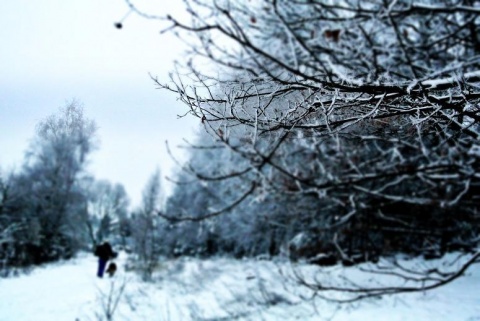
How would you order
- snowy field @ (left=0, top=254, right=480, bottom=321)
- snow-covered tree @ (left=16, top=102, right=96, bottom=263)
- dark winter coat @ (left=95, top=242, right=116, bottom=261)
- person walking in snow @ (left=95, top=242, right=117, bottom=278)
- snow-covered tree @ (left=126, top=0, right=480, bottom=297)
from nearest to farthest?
snow-covered tree @ (left=126, top=0, right=480, bottom=297), snowy field @ (left=0, top=254, right=480, bottom=321), snow-covered tree @ (left=16, top=102, right=96, bottom=263), person walking in snow @ (left=95, top=242, right=117, bottom=278), dark winter coat @ (left=95, top=242, right=116, bottom=261)

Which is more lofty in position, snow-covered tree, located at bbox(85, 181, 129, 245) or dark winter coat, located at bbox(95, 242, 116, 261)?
snow-covered tree, located at bbox(85, 181, 129, 245)

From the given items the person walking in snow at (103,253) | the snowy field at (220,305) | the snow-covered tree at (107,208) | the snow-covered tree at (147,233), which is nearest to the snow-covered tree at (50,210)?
the snow-covered tree at (107,208)

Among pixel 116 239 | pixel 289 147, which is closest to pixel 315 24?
pixel 289 147

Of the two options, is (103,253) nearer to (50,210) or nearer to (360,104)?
(50,210)

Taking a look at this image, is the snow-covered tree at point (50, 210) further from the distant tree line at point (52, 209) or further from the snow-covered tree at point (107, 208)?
the snow-covered tree at point (107, 208)

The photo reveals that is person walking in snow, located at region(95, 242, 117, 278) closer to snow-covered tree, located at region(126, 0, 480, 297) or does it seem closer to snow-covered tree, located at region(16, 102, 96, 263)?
snow-covered tree, located at region(16, 102, 96, 263)

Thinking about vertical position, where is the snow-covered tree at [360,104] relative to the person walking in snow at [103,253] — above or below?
above

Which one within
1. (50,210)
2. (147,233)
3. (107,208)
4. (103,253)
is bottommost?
(103,253)

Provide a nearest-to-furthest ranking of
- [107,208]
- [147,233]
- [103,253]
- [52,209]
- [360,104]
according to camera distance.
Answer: [360,104] → [103,253] → [147,233] → [52,209] → [107,208]

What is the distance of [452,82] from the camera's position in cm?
109

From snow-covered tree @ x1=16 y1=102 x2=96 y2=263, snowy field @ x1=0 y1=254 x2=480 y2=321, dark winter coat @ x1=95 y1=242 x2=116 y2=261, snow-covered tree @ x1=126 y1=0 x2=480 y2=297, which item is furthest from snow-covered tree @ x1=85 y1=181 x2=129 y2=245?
snow-covered tree @ x1=126 y1=0 x2=480 y2=297

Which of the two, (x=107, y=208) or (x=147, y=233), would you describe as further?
(x=107, y=208)

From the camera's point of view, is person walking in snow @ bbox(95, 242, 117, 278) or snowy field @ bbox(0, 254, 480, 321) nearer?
snowy field @ bbox(0, 254, 480, 321)

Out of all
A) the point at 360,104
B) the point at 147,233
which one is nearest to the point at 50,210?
the point at 147,233
